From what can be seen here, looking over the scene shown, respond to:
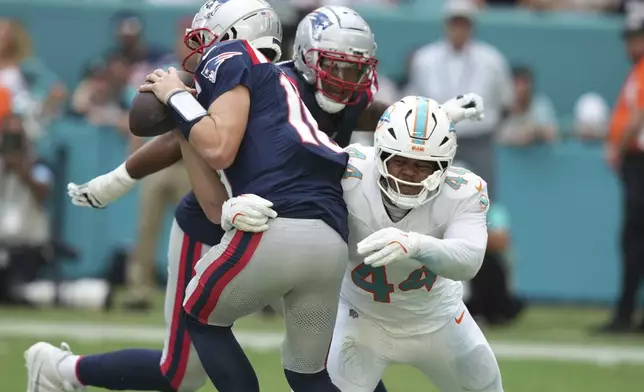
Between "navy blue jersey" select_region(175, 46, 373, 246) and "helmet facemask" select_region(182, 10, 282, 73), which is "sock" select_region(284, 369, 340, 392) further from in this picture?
"helmet facemask" select_region(182, 10, 282, 73)

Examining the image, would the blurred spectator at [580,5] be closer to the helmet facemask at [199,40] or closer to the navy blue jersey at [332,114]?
the navy blue jersey at [332,114]

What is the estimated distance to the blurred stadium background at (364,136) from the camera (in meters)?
7.85

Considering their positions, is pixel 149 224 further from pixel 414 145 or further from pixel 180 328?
pixel 414 145

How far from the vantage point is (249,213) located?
420 cm

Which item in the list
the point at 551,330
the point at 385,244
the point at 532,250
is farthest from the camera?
the point at 532,250

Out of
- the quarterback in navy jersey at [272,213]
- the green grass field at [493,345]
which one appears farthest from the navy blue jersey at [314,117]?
the green grass field at [493,345]

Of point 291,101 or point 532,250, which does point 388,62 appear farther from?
point 291,101

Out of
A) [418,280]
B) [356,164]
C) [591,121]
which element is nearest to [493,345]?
[591,121]

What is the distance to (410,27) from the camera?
1130 cm

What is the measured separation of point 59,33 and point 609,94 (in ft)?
15.9

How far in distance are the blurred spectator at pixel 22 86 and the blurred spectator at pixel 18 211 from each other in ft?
0.86

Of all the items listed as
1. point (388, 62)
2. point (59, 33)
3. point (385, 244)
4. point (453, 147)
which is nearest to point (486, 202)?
point (453, 147)

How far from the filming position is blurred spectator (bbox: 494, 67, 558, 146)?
33.1 ft

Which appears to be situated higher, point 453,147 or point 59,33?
point 453,147
